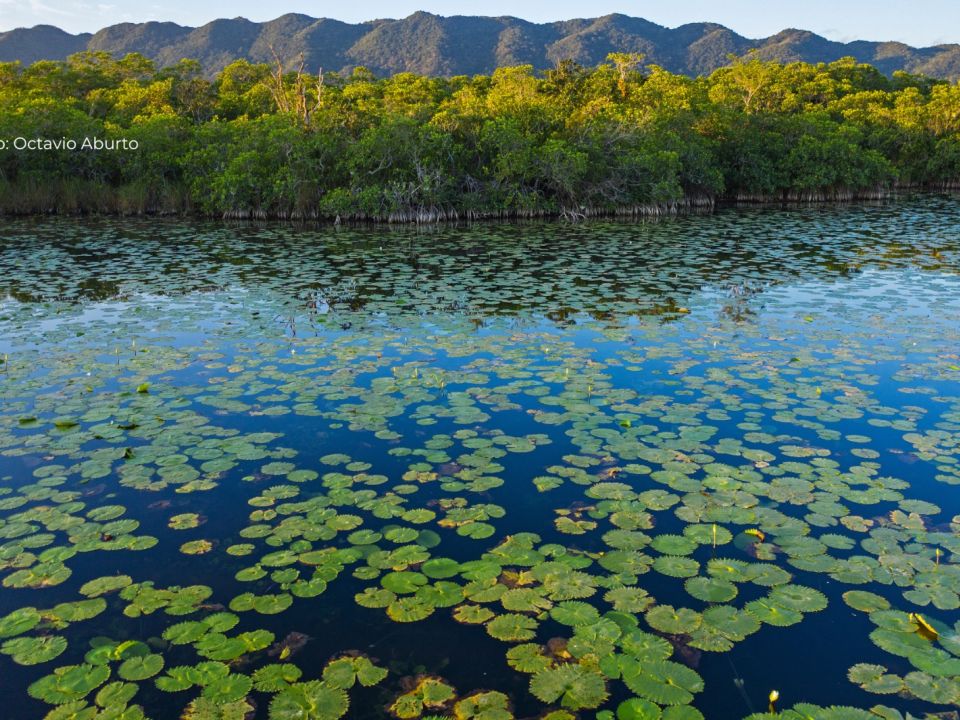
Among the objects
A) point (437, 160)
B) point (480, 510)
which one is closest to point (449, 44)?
point (437, 160)

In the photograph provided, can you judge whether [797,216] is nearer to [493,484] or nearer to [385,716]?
[493,484]

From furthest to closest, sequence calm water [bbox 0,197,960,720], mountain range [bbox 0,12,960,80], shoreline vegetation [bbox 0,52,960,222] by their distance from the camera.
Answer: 1. mountain range [bbox 0,12,960,80]
2. shoreline vegetation [bbox 0,52,960,222]
3. calm water [bbox 0,197,960,720]

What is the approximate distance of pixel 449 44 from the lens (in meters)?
155

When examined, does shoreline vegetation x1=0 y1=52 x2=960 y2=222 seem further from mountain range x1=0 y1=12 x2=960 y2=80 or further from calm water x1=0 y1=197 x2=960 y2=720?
mountain range x1=0 y1=12 x2=960 y2=80

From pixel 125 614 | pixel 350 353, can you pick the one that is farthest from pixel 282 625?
pixel 350 353

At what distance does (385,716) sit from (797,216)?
27.0m

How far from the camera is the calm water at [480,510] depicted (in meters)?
3.14

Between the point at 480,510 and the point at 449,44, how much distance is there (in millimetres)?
166735

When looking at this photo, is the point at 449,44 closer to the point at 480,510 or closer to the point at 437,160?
the point at 437,160

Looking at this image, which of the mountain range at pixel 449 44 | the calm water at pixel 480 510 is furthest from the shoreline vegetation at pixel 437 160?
the mountain range at pixel 449 44

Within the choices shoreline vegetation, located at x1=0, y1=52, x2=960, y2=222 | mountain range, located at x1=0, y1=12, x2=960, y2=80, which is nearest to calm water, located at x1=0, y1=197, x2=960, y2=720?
shoreline vegetation, located at x1=0, y1=52, x2=960, y2=222

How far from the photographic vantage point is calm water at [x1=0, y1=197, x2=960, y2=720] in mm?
3143

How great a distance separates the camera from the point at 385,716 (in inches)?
114

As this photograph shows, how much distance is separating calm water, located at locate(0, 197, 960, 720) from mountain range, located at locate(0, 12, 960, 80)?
145 metres
